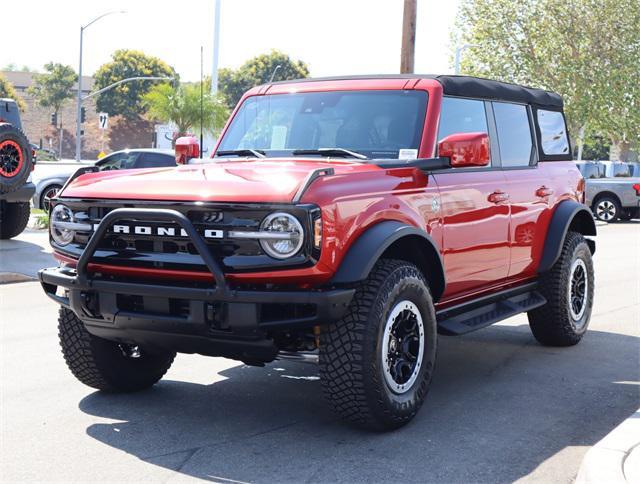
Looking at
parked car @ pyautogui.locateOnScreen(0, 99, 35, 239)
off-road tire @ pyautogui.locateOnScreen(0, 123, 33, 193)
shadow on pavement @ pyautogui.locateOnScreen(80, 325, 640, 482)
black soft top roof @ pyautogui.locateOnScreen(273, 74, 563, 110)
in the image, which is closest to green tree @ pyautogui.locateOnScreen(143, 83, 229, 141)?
parked car @ pyautogui.locateOnScreen(0, 99, 35, 239)

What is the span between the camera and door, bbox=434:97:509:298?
6.03 meters

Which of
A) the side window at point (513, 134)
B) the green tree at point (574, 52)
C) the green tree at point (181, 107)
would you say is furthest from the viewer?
the green tree at point (574, 52)

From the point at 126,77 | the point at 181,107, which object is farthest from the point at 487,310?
the point at 126,77

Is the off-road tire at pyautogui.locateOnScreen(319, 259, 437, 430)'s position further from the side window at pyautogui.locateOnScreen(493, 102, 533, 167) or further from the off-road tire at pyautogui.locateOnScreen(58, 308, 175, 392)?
the side window at pyautogui.locateOnScreen(493, 102, 533, 167)

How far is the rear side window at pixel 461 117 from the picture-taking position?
627 centimetres

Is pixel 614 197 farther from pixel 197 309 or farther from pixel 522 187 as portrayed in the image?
pixel 197 309

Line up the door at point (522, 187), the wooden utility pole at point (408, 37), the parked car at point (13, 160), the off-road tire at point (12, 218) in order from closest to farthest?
the door at point (522, 187), the parked car at point (13, 160), the off-road tire at point (12, 218), the wooden utility pole at point (408, 37)

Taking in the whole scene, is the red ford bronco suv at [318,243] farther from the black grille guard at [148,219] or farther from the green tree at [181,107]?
the green tree at [181,107]

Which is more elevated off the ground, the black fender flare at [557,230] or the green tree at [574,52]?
the green tree at [574,52]

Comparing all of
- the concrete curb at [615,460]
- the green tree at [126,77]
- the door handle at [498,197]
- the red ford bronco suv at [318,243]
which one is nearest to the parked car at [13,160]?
the red ford bronco suv at [318,243]

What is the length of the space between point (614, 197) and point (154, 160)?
1501 centimetres

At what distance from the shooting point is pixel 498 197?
663 cm

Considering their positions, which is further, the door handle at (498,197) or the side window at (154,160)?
the side window at (154,160)

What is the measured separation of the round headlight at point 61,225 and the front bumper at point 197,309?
1.44 ft
